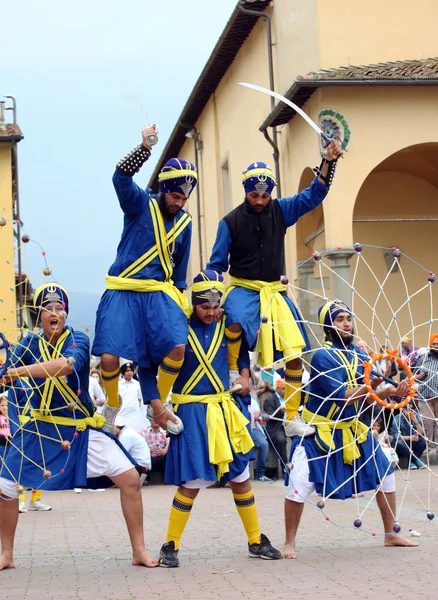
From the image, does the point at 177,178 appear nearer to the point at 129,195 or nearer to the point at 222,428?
the point at 129,195

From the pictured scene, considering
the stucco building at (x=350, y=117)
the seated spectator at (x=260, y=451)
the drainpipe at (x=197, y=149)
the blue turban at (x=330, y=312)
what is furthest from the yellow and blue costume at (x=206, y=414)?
the drainpipe at (x=197, y=149)

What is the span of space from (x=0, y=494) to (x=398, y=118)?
44.5 ft

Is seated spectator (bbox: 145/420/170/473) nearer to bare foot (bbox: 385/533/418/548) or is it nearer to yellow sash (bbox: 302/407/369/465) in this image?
bare foot (bbox: 385/533/418/548)

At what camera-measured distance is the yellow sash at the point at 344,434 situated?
8.46 m

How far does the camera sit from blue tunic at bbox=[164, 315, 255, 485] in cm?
816

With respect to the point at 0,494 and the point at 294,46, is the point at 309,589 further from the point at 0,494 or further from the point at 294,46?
the point at 294,46

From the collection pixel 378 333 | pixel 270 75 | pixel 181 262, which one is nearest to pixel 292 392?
pixel 181 262

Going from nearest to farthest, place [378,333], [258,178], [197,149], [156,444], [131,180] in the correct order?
[131,180], [258,178], [156,444], [378,333], [197,149]

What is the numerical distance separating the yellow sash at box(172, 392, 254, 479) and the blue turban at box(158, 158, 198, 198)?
155 cm

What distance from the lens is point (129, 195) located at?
8.05 meters

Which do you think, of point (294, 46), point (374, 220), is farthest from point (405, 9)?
point (374, 220)

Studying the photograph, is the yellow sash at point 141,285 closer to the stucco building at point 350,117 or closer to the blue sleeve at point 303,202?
the blue sleeve at point 303,202

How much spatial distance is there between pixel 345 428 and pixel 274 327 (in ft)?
3.14

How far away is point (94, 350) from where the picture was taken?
26.5 ft
